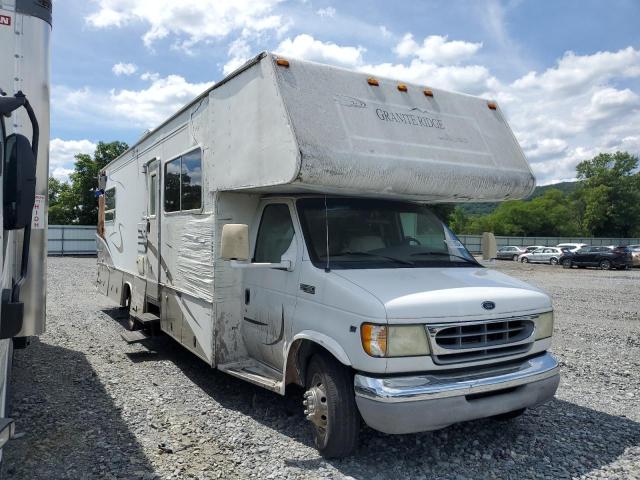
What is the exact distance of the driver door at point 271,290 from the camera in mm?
4780

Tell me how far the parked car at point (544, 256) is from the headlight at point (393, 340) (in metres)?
34.0

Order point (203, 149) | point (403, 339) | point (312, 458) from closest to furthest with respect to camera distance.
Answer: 1. point (403, 339)
2. point (312, 458)
3. point (203, 149)

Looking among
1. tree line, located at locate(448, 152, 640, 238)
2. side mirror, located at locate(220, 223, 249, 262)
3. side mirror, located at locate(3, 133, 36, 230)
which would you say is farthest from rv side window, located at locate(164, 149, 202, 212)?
tree line, located at locate(448, 152, 640, 238)

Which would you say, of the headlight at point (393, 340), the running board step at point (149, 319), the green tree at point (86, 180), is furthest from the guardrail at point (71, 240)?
the headlight at point (393, 340)

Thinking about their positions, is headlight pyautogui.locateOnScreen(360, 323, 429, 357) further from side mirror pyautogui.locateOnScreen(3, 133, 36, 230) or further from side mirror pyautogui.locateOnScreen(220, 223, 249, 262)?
side mirror pyautogui.locateOnScreen(3, 133, 36, 230)

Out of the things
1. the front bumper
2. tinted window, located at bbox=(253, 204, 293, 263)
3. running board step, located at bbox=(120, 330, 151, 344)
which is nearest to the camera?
the front bumper

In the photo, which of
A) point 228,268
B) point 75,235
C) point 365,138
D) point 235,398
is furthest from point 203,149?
point 75,235

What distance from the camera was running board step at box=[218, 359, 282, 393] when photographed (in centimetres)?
476

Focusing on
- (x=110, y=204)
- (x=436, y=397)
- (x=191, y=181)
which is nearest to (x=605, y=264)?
(x=110, y=204)

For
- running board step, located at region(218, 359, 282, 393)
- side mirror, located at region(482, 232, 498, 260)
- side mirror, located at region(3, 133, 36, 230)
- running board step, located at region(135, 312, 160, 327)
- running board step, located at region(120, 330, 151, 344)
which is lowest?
running board step, located at region(120, 330, 151, 344)

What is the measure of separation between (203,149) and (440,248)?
269 centimetres

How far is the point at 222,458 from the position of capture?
4.22m

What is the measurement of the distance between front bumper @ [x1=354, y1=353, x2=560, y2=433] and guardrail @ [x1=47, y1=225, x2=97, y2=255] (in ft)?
97.9

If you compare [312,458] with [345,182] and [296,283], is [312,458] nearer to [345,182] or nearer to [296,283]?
[296,283]
